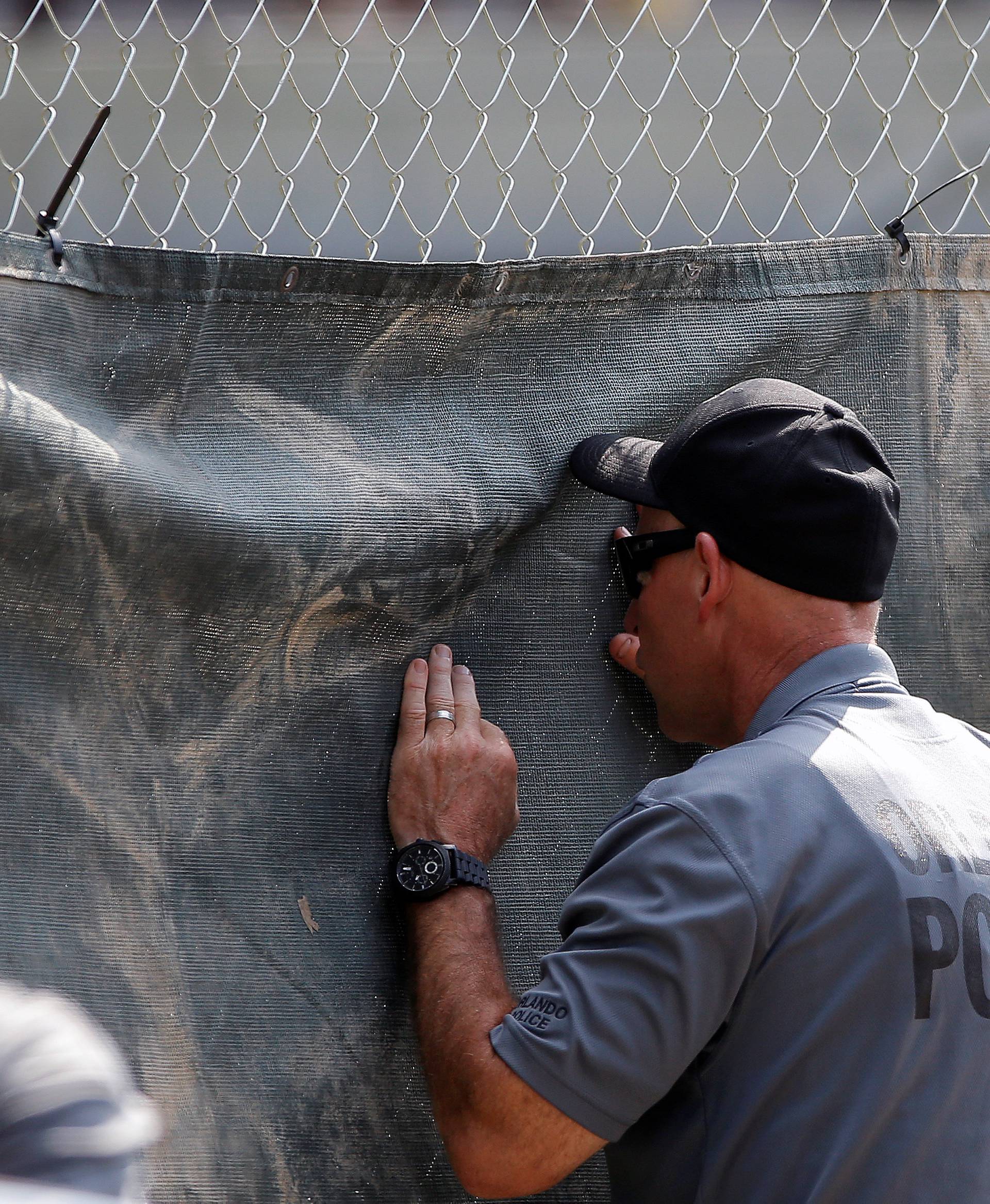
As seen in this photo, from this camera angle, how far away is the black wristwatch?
146cm

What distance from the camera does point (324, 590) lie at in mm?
1539

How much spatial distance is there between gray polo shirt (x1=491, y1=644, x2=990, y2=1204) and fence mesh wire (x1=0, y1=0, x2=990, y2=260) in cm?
112

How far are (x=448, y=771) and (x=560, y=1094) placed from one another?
0.50m

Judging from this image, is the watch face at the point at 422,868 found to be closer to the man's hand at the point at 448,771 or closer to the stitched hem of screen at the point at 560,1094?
the man's hand at the point at 448,771

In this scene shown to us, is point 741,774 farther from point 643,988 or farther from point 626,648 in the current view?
point 626,648

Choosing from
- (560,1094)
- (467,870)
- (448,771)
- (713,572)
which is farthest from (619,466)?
(560,1094)

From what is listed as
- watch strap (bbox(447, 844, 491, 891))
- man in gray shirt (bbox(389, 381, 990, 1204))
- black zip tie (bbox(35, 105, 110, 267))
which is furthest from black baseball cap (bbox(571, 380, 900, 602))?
black zip tie (bbox(35, 105, 110, 267))

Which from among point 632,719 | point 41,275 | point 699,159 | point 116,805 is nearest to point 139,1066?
point 116,805

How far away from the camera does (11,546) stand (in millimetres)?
1361

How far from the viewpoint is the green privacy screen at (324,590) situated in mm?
1396

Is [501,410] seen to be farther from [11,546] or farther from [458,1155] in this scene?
[458,1155]

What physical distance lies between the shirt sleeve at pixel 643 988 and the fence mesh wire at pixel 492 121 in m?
1.15

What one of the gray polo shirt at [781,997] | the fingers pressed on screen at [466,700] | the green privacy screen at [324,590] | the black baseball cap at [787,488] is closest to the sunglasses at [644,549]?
the black baseball cap at [787,488]

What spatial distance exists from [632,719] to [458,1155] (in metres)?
0.71
